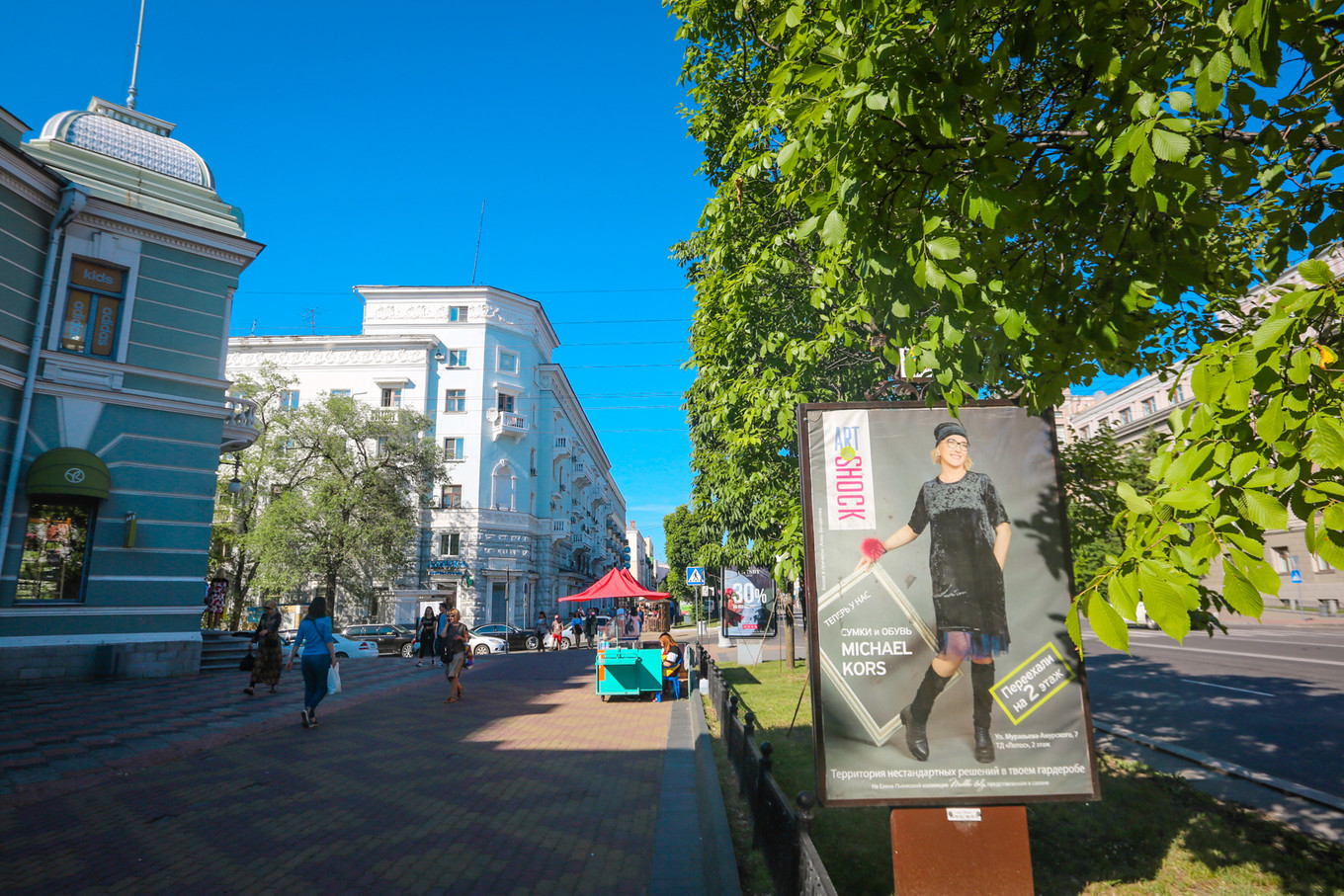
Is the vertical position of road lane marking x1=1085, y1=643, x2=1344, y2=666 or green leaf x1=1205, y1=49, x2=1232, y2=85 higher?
green leaf x1=1205, y1=49, x2=1232, y2=85

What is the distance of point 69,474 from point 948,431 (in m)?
17.2

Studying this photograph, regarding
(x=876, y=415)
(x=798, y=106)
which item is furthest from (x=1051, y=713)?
(x=798, y=106)

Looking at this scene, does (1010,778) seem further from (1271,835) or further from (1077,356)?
(1271,835)

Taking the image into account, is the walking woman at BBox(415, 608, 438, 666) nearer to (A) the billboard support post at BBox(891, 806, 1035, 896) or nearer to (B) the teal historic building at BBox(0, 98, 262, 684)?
(B) the teal historic building at BBox(0, 98, 262, 684)

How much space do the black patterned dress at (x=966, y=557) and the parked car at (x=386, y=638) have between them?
27.9 meters

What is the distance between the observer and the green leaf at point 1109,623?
221 cm

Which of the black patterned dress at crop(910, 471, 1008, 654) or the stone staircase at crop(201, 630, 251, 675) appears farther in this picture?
the stone staircase at crop(201, 630, 251, 675)

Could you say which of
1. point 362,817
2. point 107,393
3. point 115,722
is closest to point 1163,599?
point 362,817

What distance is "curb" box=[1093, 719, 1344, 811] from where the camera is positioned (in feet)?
20.8

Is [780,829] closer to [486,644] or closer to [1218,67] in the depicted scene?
[1218,67]

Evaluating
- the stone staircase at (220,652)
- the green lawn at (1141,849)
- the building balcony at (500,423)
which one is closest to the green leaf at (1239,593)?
the green lawn at (1141,849)

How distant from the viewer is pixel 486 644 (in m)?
30.8

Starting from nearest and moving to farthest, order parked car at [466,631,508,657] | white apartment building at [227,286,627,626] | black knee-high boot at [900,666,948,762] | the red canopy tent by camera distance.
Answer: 1. black knee-high boot at [900,666,948,762]
2. the red canopy tent
3. parked car at [466,631,508,657]
4. white apartment building at [227,286,627,626]

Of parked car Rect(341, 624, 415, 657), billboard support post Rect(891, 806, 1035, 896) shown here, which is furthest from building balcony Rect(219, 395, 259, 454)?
billboard support post Rect(891, 806, 1035, 896)
